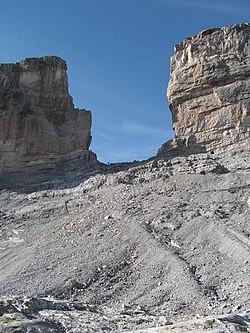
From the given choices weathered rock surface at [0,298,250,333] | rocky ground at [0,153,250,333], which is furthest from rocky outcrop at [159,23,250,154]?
weathered rock surface at [0,298,250,333]

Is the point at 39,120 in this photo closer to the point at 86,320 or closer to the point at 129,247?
the point at 129,247

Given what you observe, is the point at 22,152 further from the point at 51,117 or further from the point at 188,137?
the point at 188,137

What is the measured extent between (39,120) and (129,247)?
19.0 m

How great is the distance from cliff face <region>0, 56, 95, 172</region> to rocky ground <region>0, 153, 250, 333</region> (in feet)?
7.96

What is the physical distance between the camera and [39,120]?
145 feet

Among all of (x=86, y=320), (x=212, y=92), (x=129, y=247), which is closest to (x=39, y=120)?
(x=212, y=92)

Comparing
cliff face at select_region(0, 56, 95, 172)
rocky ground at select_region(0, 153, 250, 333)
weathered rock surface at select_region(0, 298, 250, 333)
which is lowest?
weathered rock surface at select_region(0, 298, 250, 333)

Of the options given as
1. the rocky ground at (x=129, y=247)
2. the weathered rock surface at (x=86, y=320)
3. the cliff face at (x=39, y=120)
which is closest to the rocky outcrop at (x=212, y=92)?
the rocky ground at (x=129, y=247)

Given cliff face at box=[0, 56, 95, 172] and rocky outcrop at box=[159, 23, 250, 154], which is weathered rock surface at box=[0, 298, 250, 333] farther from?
cliff face at box=[0, 56, 95, 172]

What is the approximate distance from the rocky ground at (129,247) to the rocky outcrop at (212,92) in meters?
2.13

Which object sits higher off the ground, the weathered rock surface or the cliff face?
Result: the cliff face

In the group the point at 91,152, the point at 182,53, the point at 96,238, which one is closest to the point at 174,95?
the point at 182,53

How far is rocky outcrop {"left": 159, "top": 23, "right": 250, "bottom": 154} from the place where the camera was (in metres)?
38.7

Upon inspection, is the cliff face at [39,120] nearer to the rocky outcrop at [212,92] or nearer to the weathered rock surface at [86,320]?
the rocky outcrop at [212,92]
